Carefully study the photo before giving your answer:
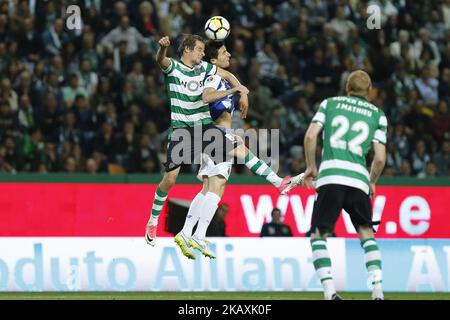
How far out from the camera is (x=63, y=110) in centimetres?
2050

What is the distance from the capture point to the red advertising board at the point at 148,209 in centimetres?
1936

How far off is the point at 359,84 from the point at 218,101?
2.93m

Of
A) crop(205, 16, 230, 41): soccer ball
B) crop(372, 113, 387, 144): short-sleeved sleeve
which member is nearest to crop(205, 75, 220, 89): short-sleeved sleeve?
crop(205, 16, 230, 41): soccer ball

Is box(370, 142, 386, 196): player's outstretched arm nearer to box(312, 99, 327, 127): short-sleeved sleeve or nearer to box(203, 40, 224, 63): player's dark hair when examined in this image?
box(312, 99, 327, 127): short-sleeved sleeve

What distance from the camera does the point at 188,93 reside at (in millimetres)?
14734

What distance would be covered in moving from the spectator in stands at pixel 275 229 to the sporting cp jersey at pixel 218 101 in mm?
5208

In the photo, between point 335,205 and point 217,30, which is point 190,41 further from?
point 335,205

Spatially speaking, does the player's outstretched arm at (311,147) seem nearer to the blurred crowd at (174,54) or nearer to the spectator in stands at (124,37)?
the blurred crowd at (174,54)

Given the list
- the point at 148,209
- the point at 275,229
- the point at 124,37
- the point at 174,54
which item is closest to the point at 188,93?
the point at 148,209

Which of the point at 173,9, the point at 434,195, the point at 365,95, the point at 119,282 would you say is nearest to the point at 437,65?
the point at 434,195

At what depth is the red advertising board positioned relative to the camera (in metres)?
19.4

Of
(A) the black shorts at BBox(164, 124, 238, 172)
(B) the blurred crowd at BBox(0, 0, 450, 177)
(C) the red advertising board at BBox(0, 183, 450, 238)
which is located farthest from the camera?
(B) the blurred crowd at BBox(0, 0, 450, 177)

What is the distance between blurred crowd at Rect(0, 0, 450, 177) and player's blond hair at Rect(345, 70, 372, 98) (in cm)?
841
